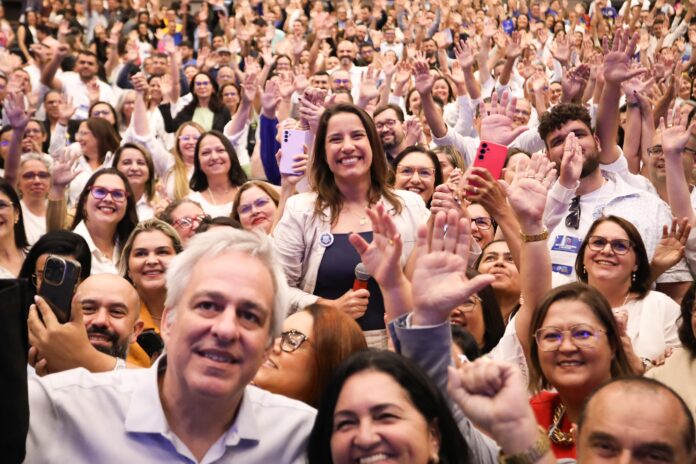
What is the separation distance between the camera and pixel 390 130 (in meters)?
5.67

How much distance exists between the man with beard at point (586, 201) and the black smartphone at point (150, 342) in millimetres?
1772

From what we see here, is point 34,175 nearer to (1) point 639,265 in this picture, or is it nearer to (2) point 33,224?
(2) point 33,224

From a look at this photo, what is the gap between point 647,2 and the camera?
1363 cm

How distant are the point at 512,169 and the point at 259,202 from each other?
54.7 inches

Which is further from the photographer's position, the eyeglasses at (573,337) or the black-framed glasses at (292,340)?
the eyeglasses at (573,337)

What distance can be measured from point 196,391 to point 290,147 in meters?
2.80

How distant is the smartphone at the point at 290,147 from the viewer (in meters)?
4.59

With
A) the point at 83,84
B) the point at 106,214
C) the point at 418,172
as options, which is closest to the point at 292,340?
the point at 418,172

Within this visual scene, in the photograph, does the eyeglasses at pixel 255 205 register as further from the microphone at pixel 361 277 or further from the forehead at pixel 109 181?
the microphone at pixel 361 277

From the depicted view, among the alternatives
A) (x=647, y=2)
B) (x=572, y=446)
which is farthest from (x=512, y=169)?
(x=647, y=2)

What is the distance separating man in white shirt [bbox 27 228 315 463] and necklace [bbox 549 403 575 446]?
0.92 meters

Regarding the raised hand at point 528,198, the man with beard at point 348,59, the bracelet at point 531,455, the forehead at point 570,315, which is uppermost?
the man with beard at point 348,59

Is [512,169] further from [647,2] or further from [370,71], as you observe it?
[647,2]

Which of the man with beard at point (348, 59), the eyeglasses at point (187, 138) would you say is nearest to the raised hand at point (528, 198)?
the eyeglasses at point (187, 138)
